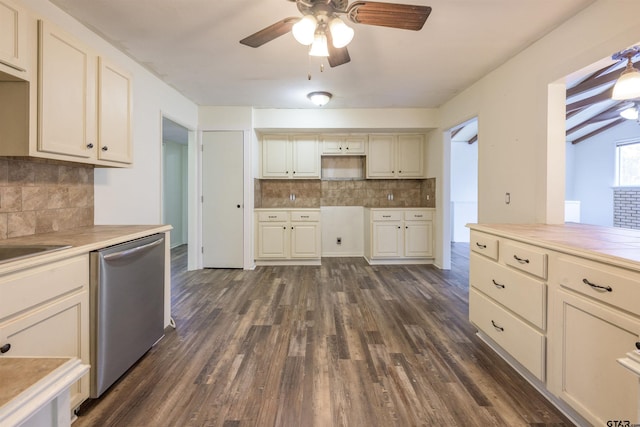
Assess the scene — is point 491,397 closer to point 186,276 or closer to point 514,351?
point 514,351

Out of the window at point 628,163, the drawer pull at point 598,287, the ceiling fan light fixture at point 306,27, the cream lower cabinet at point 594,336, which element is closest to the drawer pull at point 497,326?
the cream lower cabinet at point 594,336

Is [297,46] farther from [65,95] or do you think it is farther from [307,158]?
[307,158]

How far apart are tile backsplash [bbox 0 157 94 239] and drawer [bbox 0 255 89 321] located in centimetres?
64

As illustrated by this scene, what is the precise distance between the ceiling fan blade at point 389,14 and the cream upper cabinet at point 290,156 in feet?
10.2

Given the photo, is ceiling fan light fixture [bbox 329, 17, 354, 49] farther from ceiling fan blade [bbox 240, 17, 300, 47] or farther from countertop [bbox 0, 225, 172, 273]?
countertop [bbox 0, 225, 172, 273]

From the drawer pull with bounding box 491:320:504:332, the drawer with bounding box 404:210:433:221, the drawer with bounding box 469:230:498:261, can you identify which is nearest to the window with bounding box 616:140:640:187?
the drawer with bounding box 404:210:433:221

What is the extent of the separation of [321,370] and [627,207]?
7.90 meters

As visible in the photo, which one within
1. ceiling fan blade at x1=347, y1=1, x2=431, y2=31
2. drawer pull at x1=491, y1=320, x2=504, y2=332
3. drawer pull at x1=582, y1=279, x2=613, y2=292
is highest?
ceiling fan blade at x1=347, y1=1, x2=431, y2=31

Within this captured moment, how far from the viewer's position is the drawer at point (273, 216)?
14.6ft

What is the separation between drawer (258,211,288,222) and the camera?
4445 millimetres

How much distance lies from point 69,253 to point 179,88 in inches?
108

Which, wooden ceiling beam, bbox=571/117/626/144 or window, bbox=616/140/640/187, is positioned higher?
wooden ceiling beam, bbox=571/117/626/144

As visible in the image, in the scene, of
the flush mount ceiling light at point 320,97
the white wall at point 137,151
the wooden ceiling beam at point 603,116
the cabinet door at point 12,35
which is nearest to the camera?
the cabinet door at point 12,35

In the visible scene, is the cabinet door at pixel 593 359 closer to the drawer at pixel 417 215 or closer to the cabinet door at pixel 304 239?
the drawer at pixel 417 215
